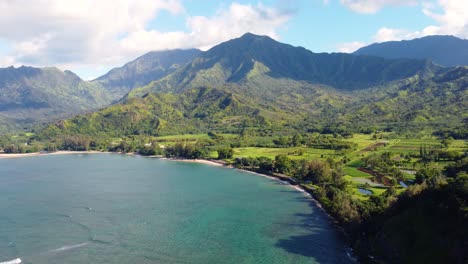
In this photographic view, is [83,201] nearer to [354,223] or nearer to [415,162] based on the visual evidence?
[354,223]

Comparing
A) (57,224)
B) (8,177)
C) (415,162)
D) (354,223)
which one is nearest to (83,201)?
(57,224)

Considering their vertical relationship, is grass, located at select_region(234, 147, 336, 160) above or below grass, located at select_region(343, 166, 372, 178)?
above

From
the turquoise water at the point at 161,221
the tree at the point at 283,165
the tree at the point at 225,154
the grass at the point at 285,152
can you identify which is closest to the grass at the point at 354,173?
the tree at the point at 283,165

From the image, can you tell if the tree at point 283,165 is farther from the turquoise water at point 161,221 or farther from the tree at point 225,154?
the tree at point 225,154

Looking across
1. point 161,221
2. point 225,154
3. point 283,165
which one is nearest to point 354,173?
point 283,165

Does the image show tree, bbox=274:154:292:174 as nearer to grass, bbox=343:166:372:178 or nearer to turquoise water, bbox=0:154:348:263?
turquoise water, bbox=0:154:348:263

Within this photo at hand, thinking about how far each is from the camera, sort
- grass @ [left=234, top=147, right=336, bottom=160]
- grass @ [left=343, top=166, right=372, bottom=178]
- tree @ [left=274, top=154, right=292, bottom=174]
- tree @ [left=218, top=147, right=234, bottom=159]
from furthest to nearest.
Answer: tree @ [left=218, top=147, right=234, bottom=159] → grass @ [left=234, top=147, right=336, bottom=160] → tree @ [left=274, top=154, right=292, bottom=174] → grass @ [left=343, top=166, right=372, bottom=178]

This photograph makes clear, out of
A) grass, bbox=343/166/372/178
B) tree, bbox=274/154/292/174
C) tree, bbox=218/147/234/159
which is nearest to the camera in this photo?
grass, bbox=343/166/372/178

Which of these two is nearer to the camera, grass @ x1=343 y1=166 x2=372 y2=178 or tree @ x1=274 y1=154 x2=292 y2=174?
grass @ x1=343 y1=166 x2=372 y2=178

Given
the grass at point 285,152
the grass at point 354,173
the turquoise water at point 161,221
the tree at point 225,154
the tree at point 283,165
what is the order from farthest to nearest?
the tree at point 225,154 < the grass at point 285,152 < the tree at point 283,165 < the grass at point 354,173 < the turquoise water at point 161,221

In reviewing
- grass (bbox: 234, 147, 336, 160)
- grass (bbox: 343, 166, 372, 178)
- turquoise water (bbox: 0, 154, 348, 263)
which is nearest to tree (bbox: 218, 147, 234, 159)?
grass (bbox: 234, 147, 336, 160)
